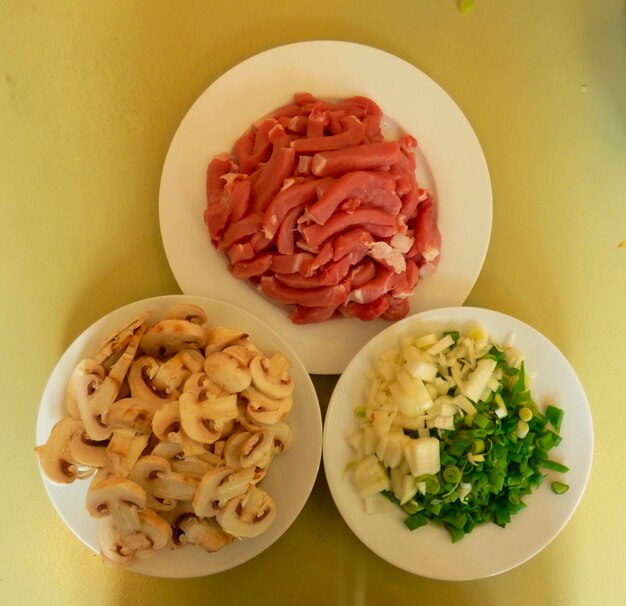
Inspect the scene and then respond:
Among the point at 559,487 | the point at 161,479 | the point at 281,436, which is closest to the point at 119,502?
the point at 161,479

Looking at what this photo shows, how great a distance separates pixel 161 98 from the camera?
5.65 ft

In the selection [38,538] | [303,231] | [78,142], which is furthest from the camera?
[78,142]

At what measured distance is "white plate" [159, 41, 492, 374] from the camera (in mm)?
1562

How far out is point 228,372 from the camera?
4.21 feet

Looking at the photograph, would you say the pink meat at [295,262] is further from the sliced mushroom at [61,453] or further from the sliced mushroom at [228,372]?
the sliced mushroom at [61,453]

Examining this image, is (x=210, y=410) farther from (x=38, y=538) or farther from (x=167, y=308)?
(x=38, y=538)

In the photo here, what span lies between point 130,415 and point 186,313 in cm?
29

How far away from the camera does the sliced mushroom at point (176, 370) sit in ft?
4.39

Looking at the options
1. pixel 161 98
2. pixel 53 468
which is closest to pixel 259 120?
pixel 161 98

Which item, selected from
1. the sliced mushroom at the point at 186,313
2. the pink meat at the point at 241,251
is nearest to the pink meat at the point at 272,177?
the pink meat at the point at 241,251

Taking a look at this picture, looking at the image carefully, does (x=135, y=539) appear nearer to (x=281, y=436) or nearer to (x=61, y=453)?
(x=61, y=453)

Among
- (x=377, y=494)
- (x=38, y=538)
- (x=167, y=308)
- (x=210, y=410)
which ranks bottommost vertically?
(x=38, y=538)

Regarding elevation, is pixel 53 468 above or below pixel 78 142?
below

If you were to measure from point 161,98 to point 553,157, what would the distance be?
1328mm
